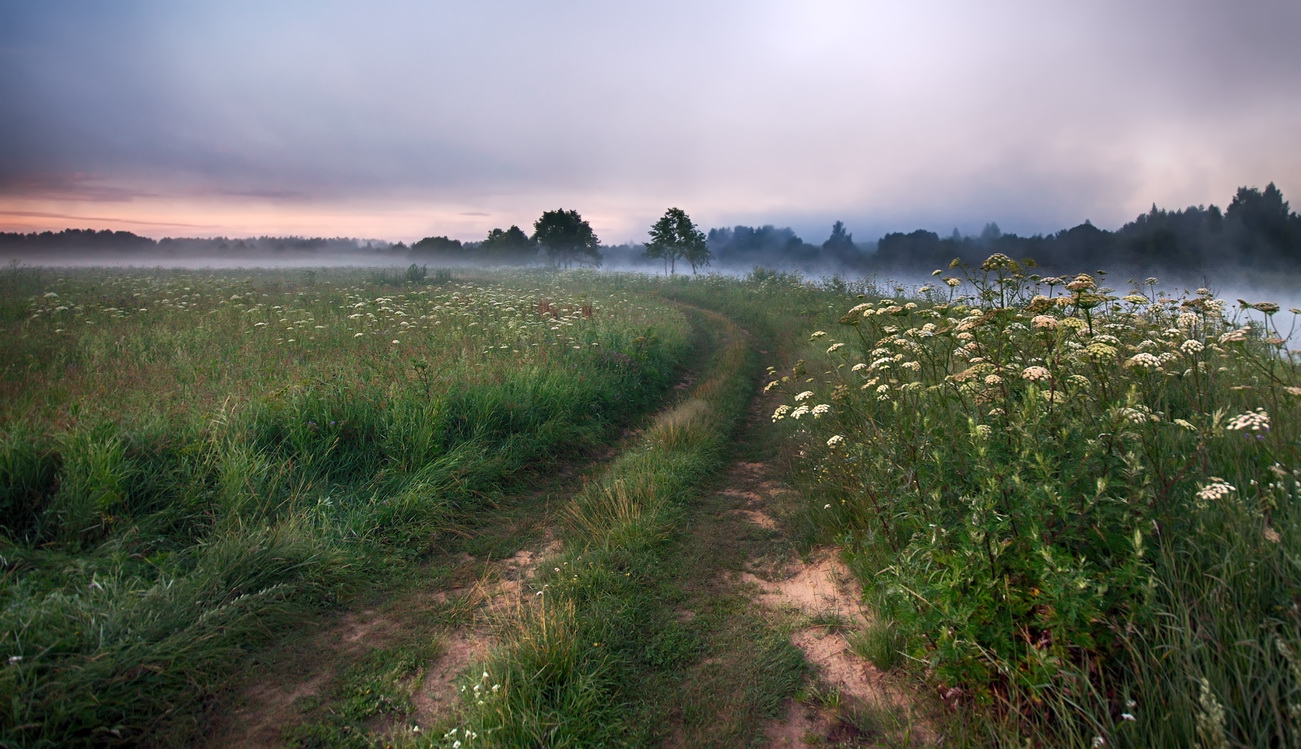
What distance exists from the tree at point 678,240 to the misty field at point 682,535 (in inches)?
2040

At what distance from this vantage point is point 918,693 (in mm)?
3123

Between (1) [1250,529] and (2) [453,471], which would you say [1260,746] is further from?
(2) [453,471]

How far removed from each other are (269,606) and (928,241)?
3031cm

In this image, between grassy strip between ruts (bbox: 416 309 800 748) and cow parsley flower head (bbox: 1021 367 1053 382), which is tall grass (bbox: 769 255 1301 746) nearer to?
cow parsley flower head (bbox: 1021 367 1053 382)

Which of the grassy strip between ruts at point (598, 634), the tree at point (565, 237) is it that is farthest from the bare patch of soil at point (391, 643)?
the tree at point (565, 237)

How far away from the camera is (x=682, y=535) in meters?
5.35

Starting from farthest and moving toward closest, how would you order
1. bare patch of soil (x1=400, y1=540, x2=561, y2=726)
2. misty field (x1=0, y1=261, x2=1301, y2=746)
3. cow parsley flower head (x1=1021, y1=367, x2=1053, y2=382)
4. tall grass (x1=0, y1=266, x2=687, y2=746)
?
bare patch of soil (x1=400, y1=540, x2=561, y2=726) < tall grass (x1=0, y1=266, x2=687, y2=746) < cow parsley flower head (x1=1021, y1=367, x2=1053, y2=382) < misty field (x1=0, y1=261, x2=1301, y2=746)

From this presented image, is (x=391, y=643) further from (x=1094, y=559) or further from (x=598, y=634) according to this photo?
(x=1094, y=559)

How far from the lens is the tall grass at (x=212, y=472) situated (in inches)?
119

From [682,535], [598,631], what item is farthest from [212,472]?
[682,535]

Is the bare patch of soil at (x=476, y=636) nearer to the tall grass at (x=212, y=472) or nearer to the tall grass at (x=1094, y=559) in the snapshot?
the tall grass at (x=212, y=472)

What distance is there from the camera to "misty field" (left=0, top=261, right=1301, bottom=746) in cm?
249

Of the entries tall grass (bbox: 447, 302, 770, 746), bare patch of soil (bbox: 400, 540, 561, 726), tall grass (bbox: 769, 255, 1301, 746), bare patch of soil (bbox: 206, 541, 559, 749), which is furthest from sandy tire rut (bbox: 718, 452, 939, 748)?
bare patch of soil (bbox: 206, 541, 559, 749)

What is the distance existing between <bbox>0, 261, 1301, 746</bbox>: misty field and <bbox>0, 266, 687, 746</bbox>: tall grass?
3cm
